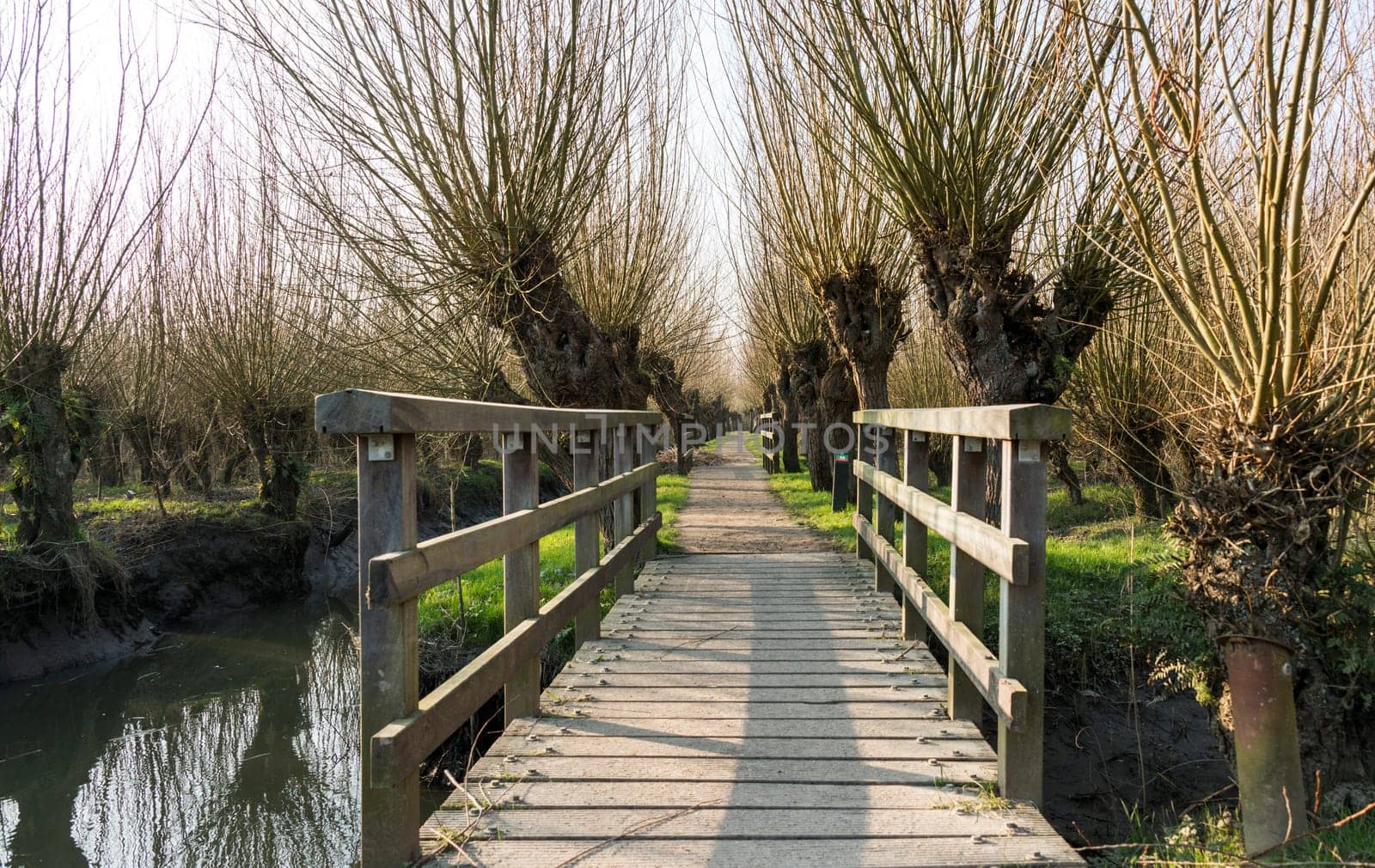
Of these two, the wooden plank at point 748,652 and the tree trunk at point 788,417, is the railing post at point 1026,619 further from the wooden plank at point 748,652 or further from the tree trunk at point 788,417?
the tree trunk at point 788,417

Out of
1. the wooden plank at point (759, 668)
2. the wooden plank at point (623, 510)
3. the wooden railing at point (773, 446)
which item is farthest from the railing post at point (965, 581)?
the wooden railing at point (773, 446)

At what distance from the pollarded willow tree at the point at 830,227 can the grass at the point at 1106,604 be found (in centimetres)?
242

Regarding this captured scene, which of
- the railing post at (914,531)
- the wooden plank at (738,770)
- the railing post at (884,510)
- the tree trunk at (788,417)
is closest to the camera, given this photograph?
the wooden plank at (738,770)

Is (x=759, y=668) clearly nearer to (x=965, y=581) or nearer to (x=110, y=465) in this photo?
(x=965, y=581)

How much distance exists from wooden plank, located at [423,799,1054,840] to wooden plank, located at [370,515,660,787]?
0.34 meters

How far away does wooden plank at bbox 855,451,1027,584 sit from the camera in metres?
2.96

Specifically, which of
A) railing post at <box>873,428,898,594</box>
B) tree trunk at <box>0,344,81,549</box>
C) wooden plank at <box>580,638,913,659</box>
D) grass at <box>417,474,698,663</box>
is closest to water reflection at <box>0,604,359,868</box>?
grass at <box>417,474,698,663</box>

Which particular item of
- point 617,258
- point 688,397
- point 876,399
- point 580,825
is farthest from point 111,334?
point 688,397

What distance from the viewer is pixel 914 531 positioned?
516 centimetres

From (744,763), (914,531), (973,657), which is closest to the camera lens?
(973,657)

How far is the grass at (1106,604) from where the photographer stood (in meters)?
3.89

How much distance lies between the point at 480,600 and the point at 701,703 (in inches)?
177

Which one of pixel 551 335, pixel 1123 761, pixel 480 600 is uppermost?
pixel 551 335

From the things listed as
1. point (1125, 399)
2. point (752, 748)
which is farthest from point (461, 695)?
point (1125, 399)
